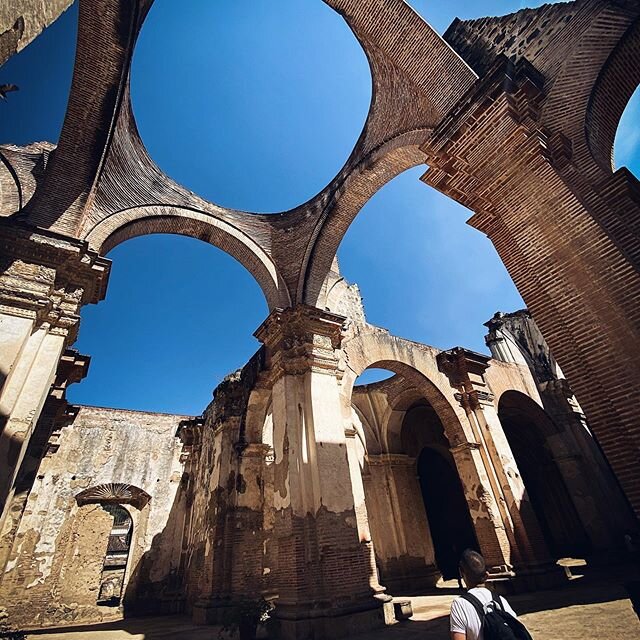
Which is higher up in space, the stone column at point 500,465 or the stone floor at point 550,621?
the stone column at point 500,465

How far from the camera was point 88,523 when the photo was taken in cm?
1231

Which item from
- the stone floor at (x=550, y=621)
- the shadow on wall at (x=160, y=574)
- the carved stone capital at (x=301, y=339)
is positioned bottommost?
the stone floor at (x=550, y=621)

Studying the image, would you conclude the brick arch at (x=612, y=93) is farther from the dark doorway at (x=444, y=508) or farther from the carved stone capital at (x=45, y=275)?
the dark doorway at (x=444, y=508)

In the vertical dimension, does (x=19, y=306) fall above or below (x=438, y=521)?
above

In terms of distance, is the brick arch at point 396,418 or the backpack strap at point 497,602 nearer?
the backpack strap at point 497,602

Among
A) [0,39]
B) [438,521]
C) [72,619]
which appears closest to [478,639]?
[0,39]

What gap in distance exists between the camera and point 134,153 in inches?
305

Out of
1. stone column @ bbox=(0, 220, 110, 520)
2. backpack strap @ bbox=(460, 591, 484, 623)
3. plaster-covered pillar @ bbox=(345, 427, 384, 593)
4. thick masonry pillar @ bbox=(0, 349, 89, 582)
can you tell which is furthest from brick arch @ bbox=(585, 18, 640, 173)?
thick masonry pillar @ bbox=(0, 349, 89, 582)

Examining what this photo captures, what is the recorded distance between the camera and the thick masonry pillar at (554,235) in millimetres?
2961

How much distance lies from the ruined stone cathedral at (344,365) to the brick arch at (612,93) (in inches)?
0.8

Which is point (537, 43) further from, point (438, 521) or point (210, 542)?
point (438, 521)

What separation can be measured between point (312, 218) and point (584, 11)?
5.77 meters

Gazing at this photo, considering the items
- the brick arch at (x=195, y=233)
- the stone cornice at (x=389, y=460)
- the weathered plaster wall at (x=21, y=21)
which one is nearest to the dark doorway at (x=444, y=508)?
the stone cornice at (x=389, y=460)

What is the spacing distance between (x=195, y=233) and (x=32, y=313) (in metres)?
3.99
